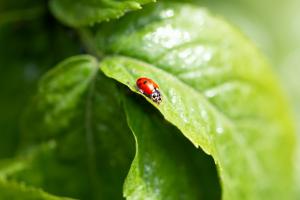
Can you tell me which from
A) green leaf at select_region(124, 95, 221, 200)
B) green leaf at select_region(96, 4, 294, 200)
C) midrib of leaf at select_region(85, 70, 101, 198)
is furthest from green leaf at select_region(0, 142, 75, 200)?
green leaf at select_region(96, 4, 294, 200)

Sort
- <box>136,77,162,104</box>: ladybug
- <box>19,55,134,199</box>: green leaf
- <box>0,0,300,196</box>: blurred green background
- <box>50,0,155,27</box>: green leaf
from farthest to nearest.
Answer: <box>0,0,300,196</box>: blurred green background
<box>19,55,134,199</box>: green leaf
<box>50,0,155,27</box>: green leaf
<box>136,77,162,104</box>: ladybug

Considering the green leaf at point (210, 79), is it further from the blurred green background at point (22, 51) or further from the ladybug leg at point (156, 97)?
the blurred green background at point (22, 51)

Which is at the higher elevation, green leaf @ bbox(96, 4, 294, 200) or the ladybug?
the ladybug

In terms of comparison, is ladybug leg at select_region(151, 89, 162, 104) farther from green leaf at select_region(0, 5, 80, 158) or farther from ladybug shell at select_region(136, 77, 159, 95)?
green leaf at select_region(0, 5, 80, 158)

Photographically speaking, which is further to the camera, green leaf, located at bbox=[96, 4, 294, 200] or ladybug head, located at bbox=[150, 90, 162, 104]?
green leaf, located at bbox=[96, 4, 294, 200]

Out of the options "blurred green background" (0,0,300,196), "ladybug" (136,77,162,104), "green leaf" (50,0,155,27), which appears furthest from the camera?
"blurred green background" (0,0,300,196)

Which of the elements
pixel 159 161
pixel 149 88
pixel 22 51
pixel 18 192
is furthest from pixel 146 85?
pixel 22 51

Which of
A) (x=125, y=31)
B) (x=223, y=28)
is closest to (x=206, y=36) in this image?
(x=223, y=28)
